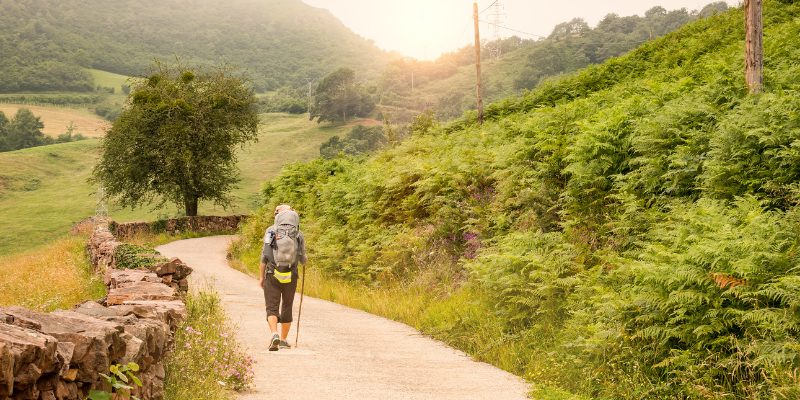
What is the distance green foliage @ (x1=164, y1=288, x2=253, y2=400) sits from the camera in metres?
5.06

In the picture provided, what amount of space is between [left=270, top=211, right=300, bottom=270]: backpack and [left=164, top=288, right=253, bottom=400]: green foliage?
1.46 metres

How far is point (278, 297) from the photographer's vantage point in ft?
26.9

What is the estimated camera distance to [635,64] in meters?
22.8

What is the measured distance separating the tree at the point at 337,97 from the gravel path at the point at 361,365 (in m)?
94.7

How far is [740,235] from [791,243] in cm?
43

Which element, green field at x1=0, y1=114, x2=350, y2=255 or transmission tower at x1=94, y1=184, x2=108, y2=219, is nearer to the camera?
transmission tower at x1=94, y1=184, x2=108, y2=219

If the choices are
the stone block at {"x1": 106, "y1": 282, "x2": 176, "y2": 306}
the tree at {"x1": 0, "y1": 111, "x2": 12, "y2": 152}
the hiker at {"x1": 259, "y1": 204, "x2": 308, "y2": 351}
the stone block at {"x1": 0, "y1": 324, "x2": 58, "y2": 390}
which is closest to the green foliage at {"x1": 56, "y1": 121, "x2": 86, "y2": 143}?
the tree at {"x1": 0, "y1": 111, "x2": 12, "y2": 152}

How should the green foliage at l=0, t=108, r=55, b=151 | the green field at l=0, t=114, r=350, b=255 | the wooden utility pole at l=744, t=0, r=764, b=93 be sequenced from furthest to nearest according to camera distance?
the green foliage at l=0, t=108, r=55, b=151 < the green field at l=0, t=114, r=350, b=255 < the wooden utility pole at l=744, t=0, r=764, b=93

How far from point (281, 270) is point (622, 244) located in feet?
16.9

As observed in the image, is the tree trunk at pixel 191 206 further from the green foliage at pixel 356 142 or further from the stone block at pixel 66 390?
the green foliage at pixel 356 142

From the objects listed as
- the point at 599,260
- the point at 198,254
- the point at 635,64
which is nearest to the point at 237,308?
the point at 599,260

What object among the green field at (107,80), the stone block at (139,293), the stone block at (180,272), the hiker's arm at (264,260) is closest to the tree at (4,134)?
the green field at (107,80)

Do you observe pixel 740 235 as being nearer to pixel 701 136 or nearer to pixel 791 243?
pixel 791 243

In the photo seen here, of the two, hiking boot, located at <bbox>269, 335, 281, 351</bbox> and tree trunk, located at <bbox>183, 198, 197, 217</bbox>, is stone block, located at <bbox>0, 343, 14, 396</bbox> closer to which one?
hiking boot, located at <bbox>269, 335, 281, 351</bbox>
